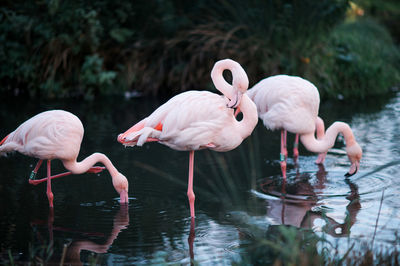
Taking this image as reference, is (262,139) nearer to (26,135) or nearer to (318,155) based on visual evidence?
(318,155)

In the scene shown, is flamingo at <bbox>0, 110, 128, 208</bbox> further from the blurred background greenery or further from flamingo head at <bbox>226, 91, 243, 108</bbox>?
the blurred background greenery

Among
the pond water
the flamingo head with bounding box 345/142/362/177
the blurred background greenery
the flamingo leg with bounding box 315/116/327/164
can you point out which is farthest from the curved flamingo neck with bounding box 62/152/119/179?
the blurred background greenery

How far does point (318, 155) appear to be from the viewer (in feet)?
21.4

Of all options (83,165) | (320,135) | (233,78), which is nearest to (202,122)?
(233,78)

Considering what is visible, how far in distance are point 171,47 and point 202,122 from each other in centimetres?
722

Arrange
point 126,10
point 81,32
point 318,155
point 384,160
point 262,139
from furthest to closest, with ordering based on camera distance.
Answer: point 126,10
point 81,32
point 262,139
point 318,155
point 384,160

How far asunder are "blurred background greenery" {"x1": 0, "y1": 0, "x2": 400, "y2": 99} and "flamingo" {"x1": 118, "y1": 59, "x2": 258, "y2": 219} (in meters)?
5.83

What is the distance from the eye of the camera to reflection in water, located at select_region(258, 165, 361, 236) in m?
4.36

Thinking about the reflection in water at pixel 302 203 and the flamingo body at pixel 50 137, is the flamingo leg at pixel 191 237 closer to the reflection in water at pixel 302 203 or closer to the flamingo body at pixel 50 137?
the reflection in water at pixel 302 203

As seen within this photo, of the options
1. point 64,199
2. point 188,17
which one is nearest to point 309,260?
point 64,199

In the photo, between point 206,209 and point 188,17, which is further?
point 188,17

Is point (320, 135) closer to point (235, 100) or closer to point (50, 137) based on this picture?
point (235, 100)

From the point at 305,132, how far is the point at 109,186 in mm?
2067

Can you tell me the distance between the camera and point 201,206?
4867mm
